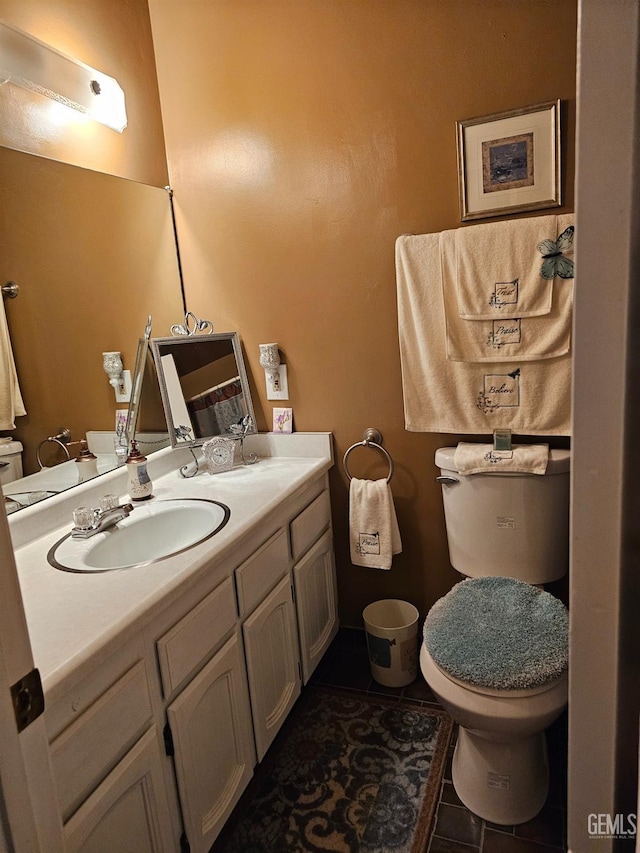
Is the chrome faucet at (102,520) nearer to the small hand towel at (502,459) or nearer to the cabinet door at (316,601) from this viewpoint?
the cabinet door at (316,601)

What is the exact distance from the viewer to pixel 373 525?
198cm

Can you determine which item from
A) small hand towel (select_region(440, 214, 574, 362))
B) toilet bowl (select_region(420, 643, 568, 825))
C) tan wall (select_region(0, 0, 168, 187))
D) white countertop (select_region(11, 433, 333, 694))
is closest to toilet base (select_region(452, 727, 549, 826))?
toilet bowl (select_region(420, 643, 568, 825))

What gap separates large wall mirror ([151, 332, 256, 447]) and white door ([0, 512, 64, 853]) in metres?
1.41

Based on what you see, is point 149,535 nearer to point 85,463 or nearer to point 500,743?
point 85,463

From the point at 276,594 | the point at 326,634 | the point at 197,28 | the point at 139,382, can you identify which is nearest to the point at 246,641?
the point at 276,594

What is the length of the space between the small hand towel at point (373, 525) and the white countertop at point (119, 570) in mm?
173

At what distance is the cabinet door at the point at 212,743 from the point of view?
120cm

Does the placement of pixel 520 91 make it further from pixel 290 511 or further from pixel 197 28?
pixel 290 511

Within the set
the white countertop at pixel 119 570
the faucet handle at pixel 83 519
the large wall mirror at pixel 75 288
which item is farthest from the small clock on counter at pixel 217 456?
the faucet handle at pixel 83 519

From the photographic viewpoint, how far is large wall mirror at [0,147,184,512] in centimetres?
149

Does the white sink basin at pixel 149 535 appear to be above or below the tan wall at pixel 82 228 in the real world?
below

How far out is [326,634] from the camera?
203 cm

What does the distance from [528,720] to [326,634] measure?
87cm

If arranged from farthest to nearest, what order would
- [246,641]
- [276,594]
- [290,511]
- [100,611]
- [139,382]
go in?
[139,382]
[290,511]
[276,594]
[246,641]
[100,611]
